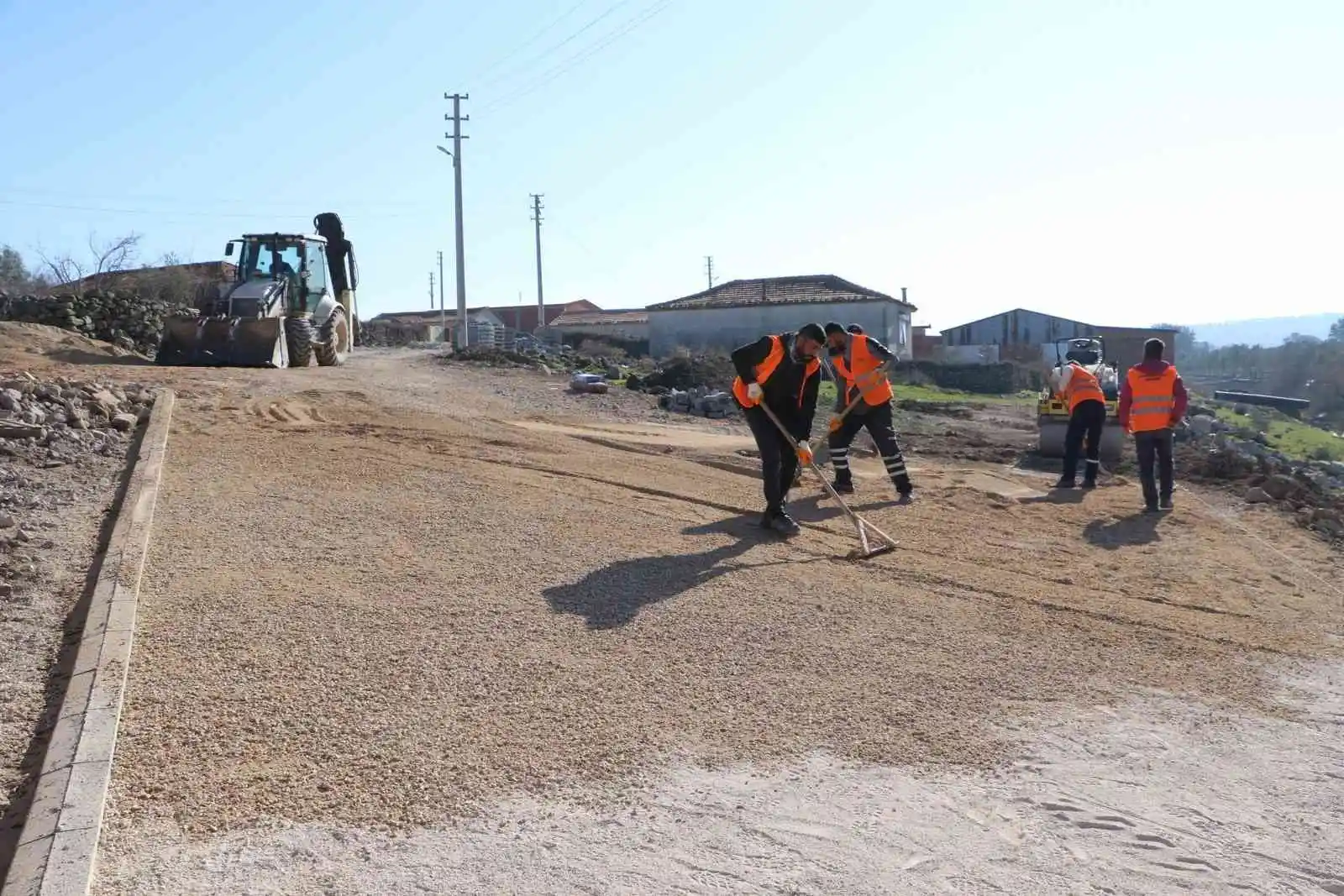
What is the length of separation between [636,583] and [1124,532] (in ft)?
15.6

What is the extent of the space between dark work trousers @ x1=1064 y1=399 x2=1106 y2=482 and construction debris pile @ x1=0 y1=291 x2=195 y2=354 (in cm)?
1731

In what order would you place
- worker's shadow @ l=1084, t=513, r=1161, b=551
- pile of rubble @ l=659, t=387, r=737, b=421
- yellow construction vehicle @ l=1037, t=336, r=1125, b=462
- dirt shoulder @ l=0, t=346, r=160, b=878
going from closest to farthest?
dirt shoulder @ l=0, t=346, r=160, b=878 → worker's shadow @ l=1084, t=513, r=1161, b=551 → yellow construction vehicle @ l=1037, t=336, r=1125, b=462 → pile of rubble @ l=659, t=387, r=737, b=421

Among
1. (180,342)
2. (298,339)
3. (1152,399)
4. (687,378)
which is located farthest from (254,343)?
(1152,399)

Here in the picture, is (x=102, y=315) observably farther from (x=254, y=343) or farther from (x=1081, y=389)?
(x=1081, y=389)

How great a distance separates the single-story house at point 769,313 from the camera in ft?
140

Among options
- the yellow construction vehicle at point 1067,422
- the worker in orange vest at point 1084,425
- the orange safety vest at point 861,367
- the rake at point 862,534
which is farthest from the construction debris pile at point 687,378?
the rake at point 862,534

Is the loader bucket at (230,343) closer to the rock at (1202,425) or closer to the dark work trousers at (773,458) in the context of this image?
the dark work trousers at (773,458)

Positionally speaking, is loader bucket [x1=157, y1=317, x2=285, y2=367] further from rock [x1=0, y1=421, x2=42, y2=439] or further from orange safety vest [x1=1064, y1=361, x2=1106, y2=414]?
orange safety vest [x1=1064, y1=361, x2=1106, y2=414]

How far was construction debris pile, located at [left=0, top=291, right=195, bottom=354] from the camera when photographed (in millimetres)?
23833

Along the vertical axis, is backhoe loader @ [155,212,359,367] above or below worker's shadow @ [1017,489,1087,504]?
above

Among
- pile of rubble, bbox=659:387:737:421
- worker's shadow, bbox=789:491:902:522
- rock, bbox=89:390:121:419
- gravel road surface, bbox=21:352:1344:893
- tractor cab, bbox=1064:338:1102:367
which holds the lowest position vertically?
gravel road surface, bbox=21:352:1344:893

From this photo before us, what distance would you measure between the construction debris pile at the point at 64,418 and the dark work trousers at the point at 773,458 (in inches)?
215

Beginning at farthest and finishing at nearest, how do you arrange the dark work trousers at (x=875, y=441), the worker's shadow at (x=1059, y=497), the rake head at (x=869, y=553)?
the worker's shadow at (x=1059, y=497), the dark work trousers at (x=875, y=441), the rake head at (x=869, y=553)

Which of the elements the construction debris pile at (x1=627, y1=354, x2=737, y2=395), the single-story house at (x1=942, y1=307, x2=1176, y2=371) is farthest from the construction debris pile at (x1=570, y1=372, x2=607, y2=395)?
the single-story house at (x1=942, y1=307, x2=1176, y2=371)
